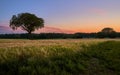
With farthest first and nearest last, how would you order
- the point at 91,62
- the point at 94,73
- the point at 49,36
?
1. the point at 49,36
2. the point at 91,62
3. the point at 94,73

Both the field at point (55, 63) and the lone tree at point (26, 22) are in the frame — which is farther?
the lone tree at point (26, 22)

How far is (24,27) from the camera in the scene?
7900cm

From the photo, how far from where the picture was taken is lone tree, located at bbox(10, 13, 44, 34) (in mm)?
78938

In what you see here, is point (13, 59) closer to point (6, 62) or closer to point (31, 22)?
point (6, 62)

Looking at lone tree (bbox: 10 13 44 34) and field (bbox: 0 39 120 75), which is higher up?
lone tree (bbox: 10 13 44 34)

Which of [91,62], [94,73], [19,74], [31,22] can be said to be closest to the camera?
[19,74]

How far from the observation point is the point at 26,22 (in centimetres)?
7881

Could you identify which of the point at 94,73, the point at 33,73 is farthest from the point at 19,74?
the point at 94,73

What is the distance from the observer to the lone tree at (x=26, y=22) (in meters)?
78.9

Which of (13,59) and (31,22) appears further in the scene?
(31,22)

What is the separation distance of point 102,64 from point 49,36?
57.8 metres

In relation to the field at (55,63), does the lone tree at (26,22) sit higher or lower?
A: higher

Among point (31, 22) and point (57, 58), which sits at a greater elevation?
point (31, 22)

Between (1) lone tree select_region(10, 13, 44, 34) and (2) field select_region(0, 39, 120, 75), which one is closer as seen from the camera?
(2) field select_region(0, 39, 120, 75)
